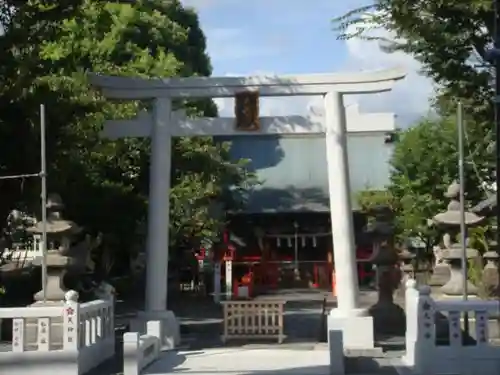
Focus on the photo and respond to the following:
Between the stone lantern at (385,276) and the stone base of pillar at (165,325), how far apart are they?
3823mm

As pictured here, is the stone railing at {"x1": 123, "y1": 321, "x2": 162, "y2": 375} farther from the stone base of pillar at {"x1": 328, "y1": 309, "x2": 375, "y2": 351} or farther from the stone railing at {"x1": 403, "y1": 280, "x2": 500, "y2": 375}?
the stone railing at {"x1": 403, "y1": 280, "x2": 500, "y2": 375}

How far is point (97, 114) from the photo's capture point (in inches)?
805

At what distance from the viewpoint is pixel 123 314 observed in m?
24.1

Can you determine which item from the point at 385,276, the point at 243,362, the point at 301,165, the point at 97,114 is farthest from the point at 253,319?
the point at 301,165

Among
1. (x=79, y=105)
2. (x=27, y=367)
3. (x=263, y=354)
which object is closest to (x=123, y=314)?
(x=79, y=105)

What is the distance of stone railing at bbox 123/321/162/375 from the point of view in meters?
11.8

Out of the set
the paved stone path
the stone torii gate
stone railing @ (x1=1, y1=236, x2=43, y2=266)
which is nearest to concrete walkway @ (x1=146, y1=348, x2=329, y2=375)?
the paved stone path

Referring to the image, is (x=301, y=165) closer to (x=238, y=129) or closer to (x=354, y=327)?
(x=238, y=129)

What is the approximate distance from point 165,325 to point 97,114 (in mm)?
6421

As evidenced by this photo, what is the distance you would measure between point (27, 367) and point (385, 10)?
760 centimetres

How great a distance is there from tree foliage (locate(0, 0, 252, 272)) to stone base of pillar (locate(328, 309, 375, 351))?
609 centimetres

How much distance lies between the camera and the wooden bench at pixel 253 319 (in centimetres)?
1612

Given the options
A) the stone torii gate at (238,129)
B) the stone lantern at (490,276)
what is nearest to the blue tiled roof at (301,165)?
the stone lantern at (490,276)

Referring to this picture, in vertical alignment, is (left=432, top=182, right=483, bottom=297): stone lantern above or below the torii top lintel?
below
